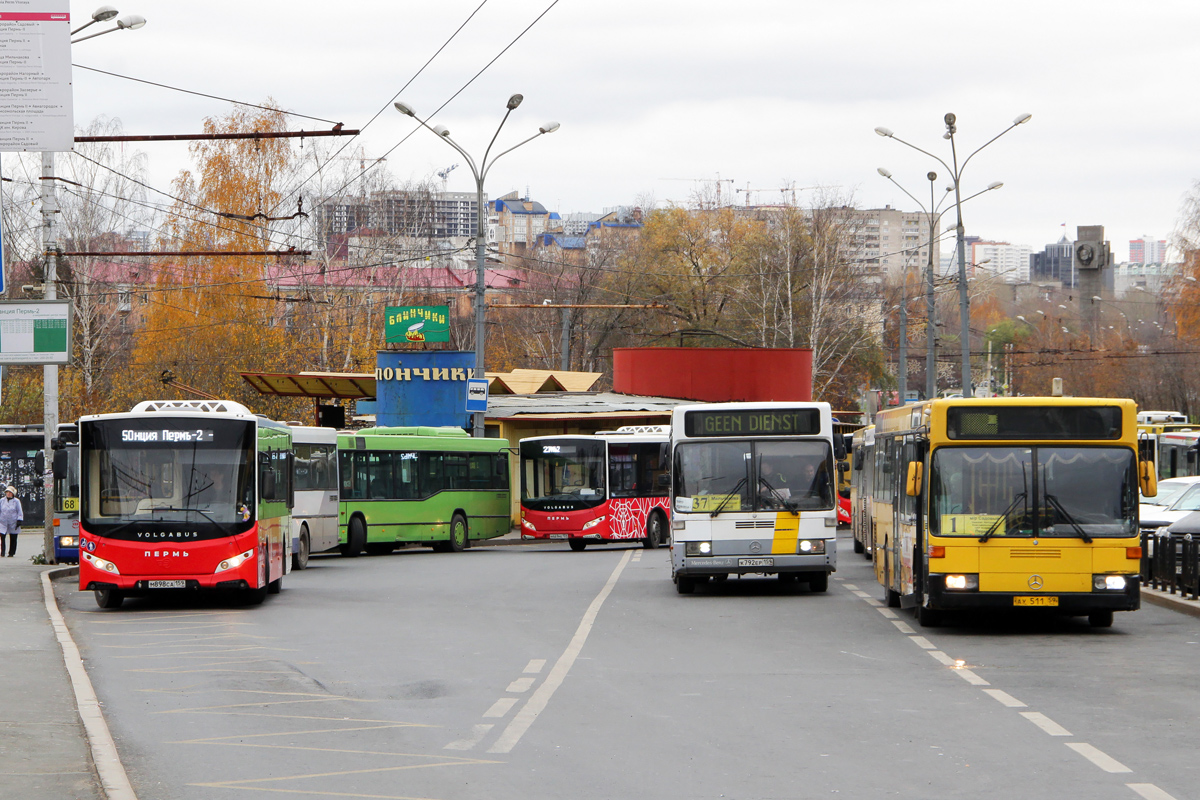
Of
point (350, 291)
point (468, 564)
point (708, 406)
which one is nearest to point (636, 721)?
point (708, 406)

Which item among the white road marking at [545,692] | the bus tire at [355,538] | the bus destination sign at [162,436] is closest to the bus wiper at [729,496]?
the white road marking at [545,692]

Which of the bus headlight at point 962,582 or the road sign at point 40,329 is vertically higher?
the road sign at point 40,329

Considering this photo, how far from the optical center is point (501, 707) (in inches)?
409

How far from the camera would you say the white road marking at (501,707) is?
10.1 metres

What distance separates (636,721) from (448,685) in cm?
238

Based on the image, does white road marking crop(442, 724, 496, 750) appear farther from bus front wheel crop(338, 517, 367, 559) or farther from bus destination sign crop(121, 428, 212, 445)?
bus front wheel crop(338, 517, 367, 559)

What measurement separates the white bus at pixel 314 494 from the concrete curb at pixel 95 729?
12273mm

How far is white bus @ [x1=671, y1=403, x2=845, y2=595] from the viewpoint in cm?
2011

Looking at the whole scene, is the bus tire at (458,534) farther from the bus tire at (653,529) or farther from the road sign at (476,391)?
the bus tire at (653,529)

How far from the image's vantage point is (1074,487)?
15.1 m

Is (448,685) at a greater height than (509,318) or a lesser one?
lesser

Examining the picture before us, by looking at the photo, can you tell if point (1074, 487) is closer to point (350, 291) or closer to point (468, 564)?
point (468, 564)

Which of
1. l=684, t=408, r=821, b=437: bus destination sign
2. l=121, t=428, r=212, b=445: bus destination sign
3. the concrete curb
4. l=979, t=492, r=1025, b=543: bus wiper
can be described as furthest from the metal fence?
l=121, t=428, r=212, b=445: bus destination sign

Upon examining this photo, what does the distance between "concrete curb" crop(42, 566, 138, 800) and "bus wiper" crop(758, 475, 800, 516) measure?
9.07 metres
